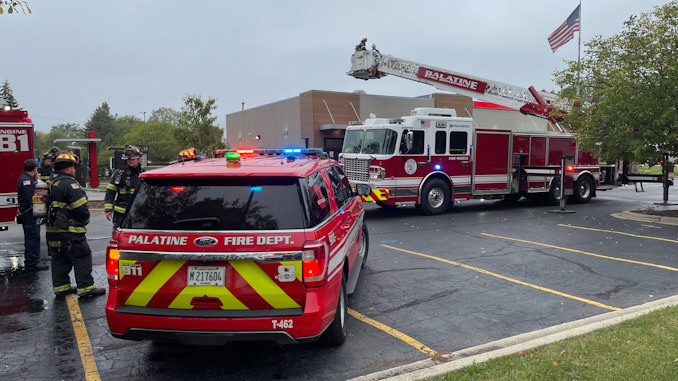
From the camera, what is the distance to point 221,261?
356cm

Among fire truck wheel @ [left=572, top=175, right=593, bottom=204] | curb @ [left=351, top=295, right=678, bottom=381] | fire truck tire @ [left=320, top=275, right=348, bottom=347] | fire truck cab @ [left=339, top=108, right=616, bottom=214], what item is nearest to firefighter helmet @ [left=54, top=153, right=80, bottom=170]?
fire truck tire @ [left=320, top=275, right=348, bottom=347]

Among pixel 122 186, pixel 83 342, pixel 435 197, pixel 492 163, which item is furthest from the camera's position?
pixel 492 163

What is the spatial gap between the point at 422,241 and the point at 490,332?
502cm

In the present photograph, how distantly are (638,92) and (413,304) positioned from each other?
33.0 ft

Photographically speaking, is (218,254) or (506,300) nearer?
(218,254)

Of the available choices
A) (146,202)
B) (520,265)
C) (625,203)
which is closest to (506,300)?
(520,265)

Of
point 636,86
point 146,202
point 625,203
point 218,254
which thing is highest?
point 636,86

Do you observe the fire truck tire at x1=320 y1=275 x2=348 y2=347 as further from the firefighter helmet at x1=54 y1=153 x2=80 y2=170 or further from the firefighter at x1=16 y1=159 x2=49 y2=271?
the firefighter at x1=16 y1=159 x2=49 y2=271

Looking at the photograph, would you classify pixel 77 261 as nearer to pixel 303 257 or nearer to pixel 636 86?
Answer: pixel 303 257

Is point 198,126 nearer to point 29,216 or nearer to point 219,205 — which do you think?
point 29,216

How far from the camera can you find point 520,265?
771 centimetres

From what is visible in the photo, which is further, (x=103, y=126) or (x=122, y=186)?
(x=103, y=126)

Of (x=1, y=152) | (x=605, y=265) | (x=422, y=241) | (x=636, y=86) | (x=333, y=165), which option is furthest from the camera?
(x=636, y=86)

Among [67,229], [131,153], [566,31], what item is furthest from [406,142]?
[566,31]
